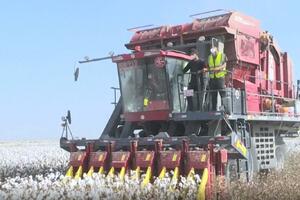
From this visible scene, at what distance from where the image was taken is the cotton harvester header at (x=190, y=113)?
1030cm

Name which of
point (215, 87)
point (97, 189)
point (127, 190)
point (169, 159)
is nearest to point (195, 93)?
point (215, 87)

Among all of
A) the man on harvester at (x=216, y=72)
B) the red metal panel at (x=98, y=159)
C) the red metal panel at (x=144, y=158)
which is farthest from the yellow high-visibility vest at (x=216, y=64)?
the red metal panel at (x=98, y=159)

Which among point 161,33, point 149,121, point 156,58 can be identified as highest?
point 161,33

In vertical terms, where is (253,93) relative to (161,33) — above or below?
below

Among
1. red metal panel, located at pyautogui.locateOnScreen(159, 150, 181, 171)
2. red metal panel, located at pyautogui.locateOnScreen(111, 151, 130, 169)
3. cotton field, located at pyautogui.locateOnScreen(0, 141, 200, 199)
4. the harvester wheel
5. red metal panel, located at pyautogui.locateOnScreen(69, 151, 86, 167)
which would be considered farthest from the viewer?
the harvester wheel

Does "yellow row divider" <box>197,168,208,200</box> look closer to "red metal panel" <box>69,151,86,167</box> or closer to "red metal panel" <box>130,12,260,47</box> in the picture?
"red metal panel" <box>69,151,86,167</box>

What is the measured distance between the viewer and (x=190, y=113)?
10977mm

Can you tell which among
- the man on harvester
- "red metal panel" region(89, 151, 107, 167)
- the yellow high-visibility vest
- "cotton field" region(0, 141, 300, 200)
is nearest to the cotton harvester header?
"red metal panel" region(89, 151, 107, 167)

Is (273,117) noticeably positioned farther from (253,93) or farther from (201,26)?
(201,26)

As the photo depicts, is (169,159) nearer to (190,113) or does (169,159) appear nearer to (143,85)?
(190,113)

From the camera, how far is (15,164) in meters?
16.9

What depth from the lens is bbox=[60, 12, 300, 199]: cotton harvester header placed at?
10297mm

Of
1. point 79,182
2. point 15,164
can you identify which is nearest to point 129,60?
point 79,182

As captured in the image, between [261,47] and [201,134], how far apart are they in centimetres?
331
